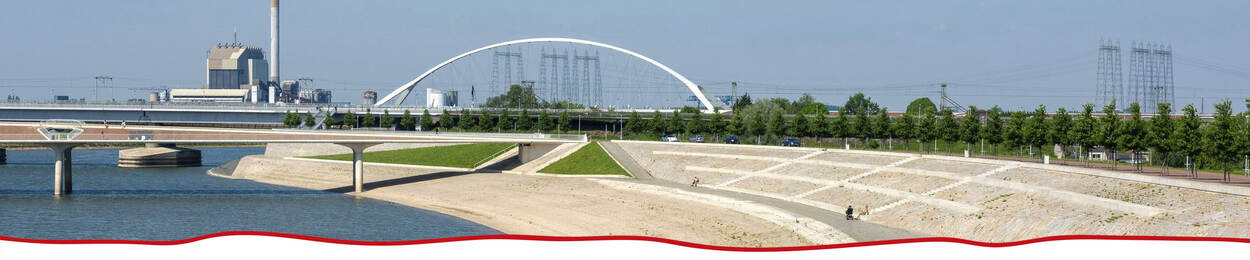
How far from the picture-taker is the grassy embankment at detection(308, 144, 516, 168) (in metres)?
97.4

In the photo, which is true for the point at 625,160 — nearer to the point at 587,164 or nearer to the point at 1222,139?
the point at 587,164

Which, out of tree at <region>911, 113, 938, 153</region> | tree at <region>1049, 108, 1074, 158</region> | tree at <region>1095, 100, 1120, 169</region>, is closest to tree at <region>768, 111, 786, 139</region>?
tree at <region>911, 113, 938, 153</region>

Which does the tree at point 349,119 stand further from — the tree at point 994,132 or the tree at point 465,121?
the tree at point 994,132

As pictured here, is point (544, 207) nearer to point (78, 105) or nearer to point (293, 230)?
point (293, 230)

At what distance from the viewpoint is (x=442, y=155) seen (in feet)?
337

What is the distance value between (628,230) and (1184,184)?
24992 millimetres

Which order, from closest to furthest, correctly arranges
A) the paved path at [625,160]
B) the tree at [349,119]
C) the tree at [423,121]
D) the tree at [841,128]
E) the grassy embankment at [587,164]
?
1. the paved path at [625,160]
2. the grassy embankment at [587,164]
3. the tree at [841,128]
4. the tree at [423,121]
5. the tree at [349,119]

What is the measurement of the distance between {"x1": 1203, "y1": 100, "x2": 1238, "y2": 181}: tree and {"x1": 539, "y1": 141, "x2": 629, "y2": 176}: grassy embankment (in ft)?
141

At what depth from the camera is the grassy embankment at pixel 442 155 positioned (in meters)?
97.4

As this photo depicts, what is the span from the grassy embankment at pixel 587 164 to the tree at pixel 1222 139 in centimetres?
4303

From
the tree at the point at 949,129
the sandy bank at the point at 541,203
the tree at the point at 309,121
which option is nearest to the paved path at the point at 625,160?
the sandy bank at the point at 541,203

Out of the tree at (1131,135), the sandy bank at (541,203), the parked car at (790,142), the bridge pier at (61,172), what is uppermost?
the tree at (1131,135)

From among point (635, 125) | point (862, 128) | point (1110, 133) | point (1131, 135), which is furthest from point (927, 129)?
point (635, 125)

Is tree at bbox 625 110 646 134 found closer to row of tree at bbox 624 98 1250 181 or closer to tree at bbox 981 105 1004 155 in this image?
row of tree at bbox 624 98 1250 181
